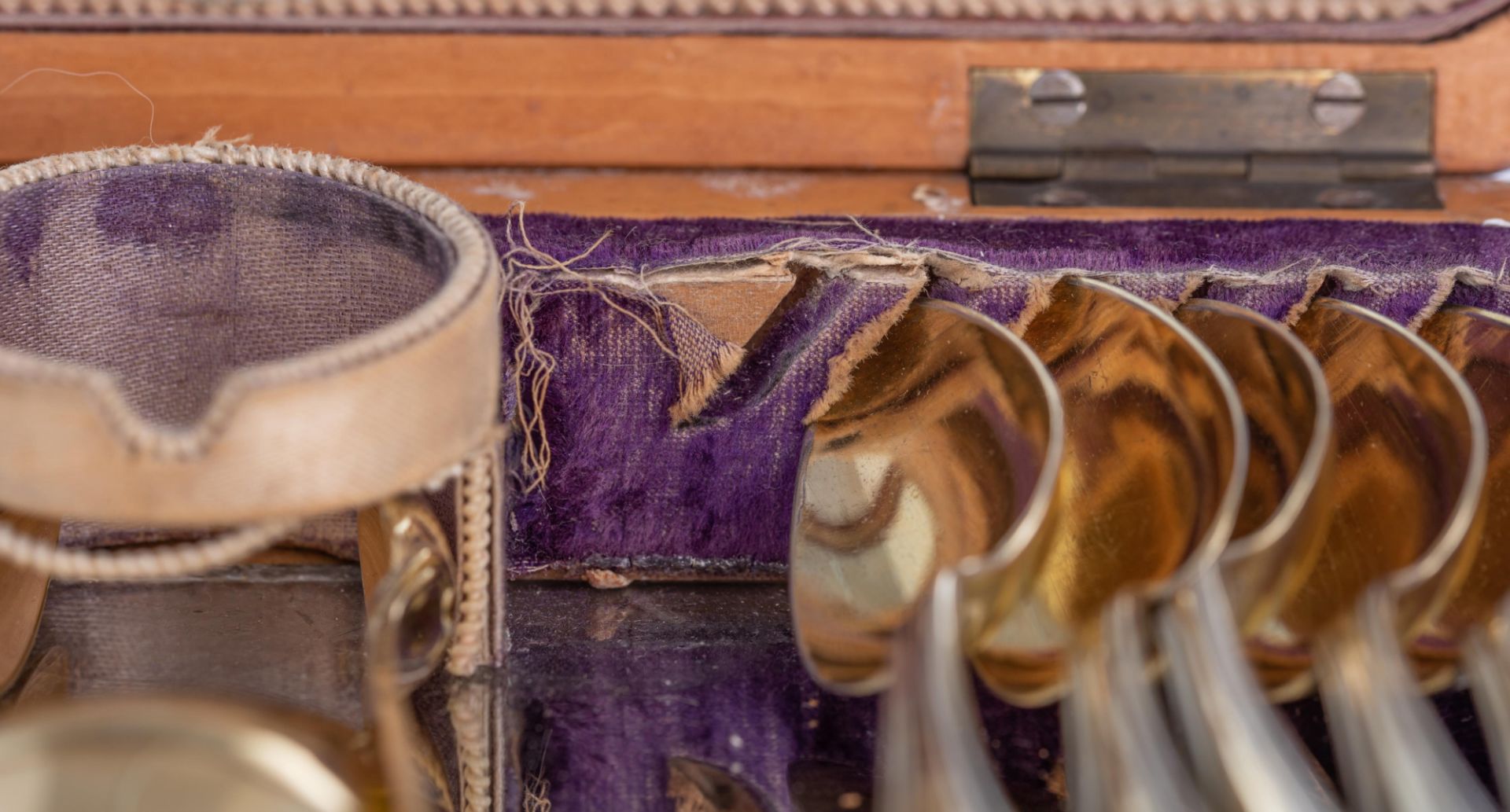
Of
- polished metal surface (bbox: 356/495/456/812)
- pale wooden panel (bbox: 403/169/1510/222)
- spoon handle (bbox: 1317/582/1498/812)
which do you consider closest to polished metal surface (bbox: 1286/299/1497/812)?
spoon handle (bbox: 1317/582/1498/812)

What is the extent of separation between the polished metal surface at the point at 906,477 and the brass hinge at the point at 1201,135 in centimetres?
14

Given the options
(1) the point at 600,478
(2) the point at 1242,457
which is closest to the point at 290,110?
(1) the point at 600,478

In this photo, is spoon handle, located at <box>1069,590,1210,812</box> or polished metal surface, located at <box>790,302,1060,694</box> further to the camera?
polished metal surface, located at <box>790,302,1060,694</box>

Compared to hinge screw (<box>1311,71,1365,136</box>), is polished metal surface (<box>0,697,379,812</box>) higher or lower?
lower

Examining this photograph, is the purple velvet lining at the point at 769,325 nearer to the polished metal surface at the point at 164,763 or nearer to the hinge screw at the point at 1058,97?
the hinge screw at the point at 1058,97

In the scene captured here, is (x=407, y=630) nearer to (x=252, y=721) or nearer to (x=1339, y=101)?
(x=252, y=721)

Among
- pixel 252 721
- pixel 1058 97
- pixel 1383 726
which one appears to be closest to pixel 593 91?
pixel 1058 97

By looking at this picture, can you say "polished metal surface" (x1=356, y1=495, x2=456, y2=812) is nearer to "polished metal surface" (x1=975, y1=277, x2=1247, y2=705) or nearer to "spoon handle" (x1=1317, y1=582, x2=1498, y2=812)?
"polished metal surface" (x1=975, y1=277, x2=1247, y2=705)

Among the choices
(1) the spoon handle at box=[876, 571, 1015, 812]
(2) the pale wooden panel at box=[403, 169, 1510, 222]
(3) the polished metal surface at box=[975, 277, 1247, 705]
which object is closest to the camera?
(1) the spoon handle at box=[876, 571, 1015, 812]

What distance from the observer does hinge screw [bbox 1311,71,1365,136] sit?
638 mm

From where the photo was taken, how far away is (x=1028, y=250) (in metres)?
Answer: 0.55

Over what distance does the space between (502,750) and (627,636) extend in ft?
0.27

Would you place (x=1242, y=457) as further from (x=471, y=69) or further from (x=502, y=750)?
(x=471, y=69)

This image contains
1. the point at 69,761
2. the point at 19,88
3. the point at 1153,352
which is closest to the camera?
the point at 69,761
